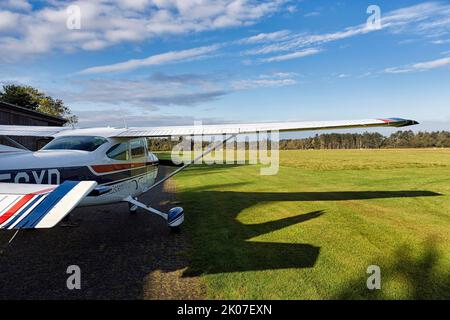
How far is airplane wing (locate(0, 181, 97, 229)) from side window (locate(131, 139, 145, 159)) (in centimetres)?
415

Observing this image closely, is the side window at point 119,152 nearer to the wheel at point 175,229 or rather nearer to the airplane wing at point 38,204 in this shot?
the wheel at point 175,229

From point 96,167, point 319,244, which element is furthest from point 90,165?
point 319,244

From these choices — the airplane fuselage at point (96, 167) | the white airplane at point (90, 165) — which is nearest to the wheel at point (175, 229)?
Result: the white airplane at point (90, 165)

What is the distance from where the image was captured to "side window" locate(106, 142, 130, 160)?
8.00 meters

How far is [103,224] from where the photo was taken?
362 inches

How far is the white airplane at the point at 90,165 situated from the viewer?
441 cm

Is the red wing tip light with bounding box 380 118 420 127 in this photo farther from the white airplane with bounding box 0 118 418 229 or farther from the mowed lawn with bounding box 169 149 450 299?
the mowed lawn with bounding box 169 149 450 299

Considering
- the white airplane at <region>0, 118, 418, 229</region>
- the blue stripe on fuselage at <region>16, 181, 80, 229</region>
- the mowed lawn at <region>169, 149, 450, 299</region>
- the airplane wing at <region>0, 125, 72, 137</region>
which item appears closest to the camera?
the blue stripe on fuselage at <region>16, 181, 80, 229</region>

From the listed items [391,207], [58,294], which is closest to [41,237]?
[58,294]

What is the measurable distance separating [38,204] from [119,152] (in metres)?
4.17

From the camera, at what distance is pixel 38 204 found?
422 centimetres

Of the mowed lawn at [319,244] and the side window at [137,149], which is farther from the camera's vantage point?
the side window at [137,149]

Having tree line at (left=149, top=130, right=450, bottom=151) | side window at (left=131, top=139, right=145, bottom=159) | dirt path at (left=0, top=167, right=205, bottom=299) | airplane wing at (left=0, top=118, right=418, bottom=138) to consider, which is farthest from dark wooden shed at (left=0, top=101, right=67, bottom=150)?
tree line at (left=149, top=130, right=450, bottom=151)

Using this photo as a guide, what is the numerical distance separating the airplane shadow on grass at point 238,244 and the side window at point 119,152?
2679 millimetres
